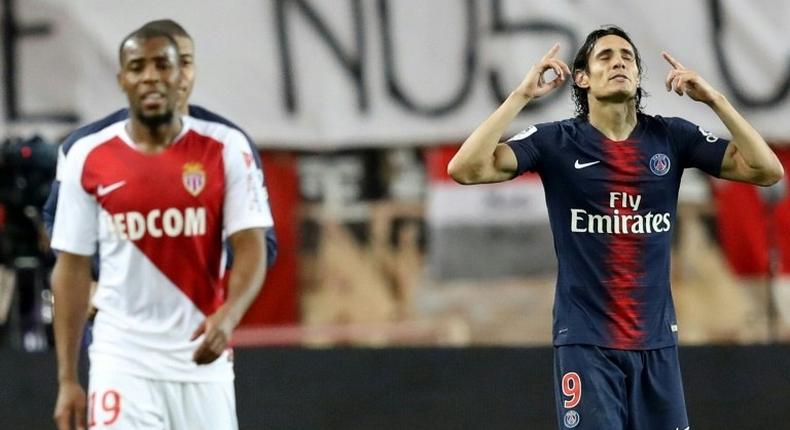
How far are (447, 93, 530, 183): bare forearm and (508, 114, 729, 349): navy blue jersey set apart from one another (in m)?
0.13

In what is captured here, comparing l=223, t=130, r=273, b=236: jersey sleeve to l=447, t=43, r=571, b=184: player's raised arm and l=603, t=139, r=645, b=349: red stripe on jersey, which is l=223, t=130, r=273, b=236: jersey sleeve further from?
l=603, t=139, r=645, b=349: red stripe on jersey

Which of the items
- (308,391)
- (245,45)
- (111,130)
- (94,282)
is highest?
(245,45)

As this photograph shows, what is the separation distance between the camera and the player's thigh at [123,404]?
4562 millimetres

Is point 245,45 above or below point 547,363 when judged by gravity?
above

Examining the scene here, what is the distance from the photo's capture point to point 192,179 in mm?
4578

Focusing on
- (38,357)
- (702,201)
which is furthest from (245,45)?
(38,357)

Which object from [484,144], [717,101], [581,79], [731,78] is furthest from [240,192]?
[731,78]

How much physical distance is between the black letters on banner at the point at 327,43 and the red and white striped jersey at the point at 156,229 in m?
6.58

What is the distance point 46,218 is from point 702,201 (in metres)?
6.88

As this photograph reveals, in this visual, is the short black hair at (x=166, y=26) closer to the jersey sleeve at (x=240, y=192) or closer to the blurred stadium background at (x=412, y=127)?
the jersey sleeve at (x=240, y=192)

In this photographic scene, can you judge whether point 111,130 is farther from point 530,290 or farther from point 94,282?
point 530,290

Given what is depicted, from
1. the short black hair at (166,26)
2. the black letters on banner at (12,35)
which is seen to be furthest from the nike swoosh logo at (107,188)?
the black letters on banner at (12,35)

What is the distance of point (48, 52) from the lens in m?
11.5

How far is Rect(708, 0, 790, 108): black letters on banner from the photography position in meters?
10.8
